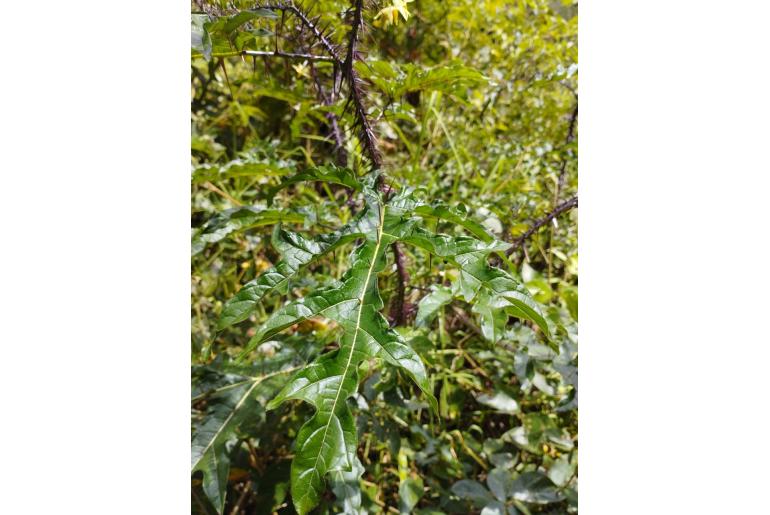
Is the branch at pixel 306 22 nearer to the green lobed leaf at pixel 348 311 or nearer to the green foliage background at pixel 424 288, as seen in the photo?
the green foliage background at pixel 424 288

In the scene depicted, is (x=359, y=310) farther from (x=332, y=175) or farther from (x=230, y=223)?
(x=230, y=223)

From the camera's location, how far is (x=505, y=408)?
3.42 ft

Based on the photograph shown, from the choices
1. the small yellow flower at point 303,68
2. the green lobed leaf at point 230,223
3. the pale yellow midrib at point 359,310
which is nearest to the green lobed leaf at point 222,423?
the green lobed leaf at point 230,223

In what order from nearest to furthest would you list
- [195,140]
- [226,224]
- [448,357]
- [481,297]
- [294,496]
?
[294,496] < [481,297] < [226,224] < [448,357] < [195,140]

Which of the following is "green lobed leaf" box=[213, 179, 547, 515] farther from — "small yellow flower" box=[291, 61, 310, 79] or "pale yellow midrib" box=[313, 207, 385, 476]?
"small yellow flower" box=[291, 61, 310, 79]

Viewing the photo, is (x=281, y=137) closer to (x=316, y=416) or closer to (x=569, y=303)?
(x=569, y=303)

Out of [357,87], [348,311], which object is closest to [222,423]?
[348,311]

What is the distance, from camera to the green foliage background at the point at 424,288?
0.91m

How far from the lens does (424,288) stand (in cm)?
97

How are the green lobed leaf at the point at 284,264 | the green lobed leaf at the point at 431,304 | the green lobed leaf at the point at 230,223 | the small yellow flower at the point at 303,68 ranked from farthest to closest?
the small yellow flower at the point at 303,68 → the green lobed leaf at the point at 230,223 → the green lobed leaf at the point at 431,304 → the green lobed leaf at the point at 284,264

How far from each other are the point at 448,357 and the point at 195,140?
0.89m

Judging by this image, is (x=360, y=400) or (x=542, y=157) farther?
(x=542, y=157)

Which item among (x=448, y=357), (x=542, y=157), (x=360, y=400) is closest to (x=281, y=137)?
(x=542, y=157)

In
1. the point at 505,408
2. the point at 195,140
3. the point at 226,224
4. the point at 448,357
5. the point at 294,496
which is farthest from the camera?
the point at 195,140
